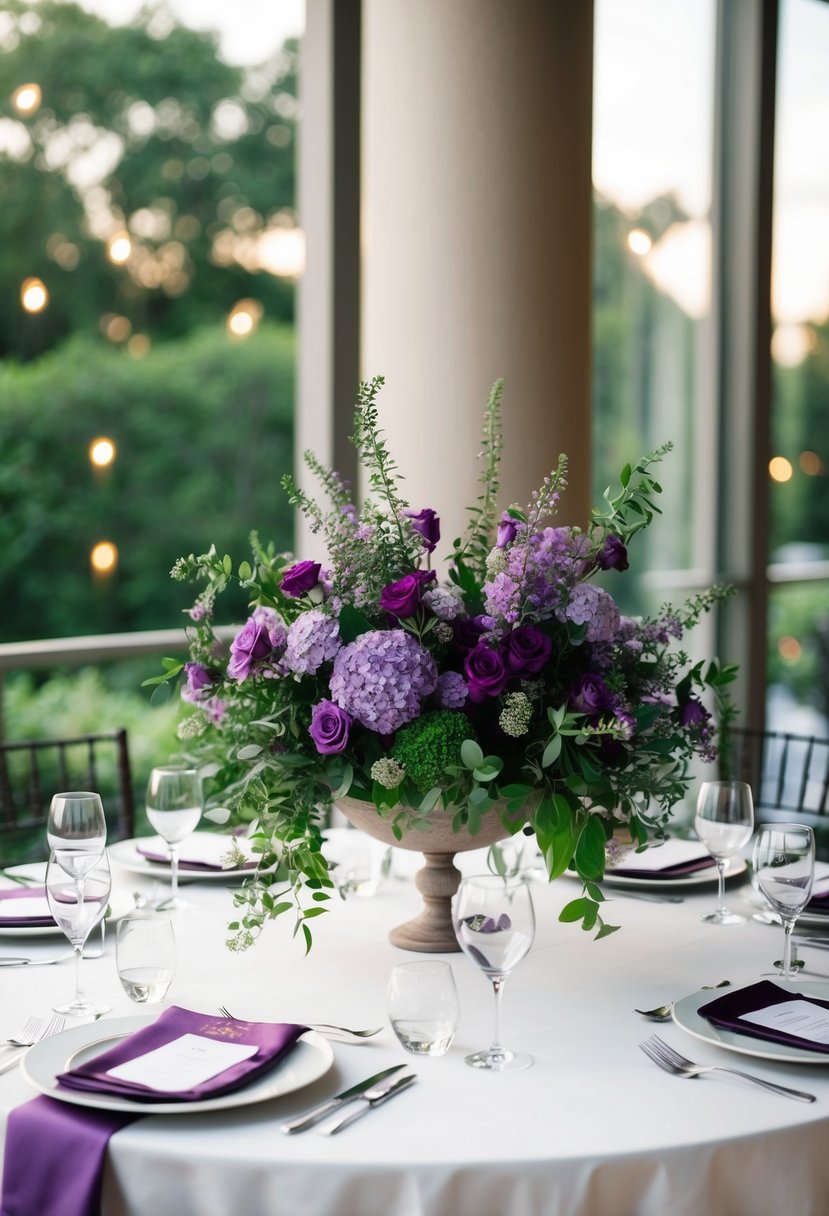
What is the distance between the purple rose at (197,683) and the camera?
1649 mm

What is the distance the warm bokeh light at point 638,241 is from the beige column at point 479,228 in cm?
161

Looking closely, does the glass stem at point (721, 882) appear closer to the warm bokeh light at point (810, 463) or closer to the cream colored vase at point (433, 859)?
the cream colored vase at point (433, 859)

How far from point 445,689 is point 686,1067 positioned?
1.58 ft

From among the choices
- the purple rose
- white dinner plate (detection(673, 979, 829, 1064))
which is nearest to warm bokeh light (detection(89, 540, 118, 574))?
the purple rose

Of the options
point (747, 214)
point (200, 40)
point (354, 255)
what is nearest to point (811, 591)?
point (747, 214)

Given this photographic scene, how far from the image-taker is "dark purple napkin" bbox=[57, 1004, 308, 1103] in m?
1.17

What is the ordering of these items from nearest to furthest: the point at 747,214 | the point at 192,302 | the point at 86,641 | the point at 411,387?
the point at 411,387 < the point at 86,641 < the point at 747,214 < the point at 192,302

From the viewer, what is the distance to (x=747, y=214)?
4.56 metres

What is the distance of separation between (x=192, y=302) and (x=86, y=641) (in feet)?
17.1

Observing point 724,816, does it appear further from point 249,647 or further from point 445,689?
point 249,647

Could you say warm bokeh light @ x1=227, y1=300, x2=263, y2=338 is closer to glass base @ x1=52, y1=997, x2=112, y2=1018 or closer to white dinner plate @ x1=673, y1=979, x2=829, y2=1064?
glass base @ x1=52, y1=997, x2=112, y2=1018

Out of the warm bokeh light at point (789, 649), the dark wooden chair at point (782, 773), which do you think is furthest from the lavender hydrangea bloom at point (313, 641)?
the warm bokeh light at point (789, 649)

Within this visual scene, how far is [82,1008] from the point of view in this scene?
4.74 ft

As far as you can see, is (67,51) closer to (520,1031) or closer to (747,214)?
(747,214)
